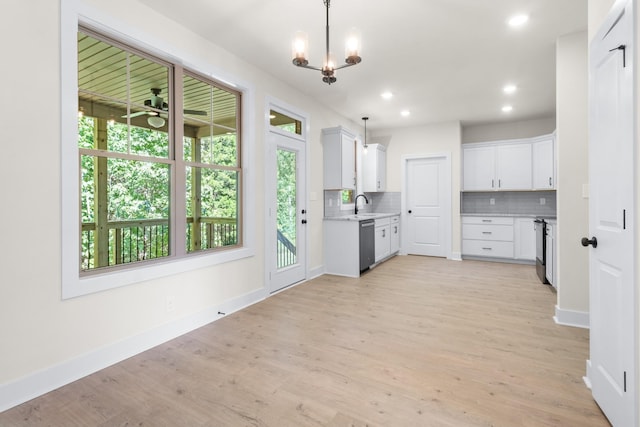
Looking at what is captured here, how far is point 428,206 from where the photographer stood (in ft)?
22.2

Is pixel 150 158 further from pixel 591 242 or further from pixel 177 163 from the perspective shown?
pixel 591 242

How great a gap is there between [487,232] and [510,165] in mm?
1379

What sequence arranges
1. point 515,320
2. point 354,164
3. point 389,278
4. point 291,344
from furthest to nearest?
point 354,164 < point 389,278 < point 515,320 < point 291,344

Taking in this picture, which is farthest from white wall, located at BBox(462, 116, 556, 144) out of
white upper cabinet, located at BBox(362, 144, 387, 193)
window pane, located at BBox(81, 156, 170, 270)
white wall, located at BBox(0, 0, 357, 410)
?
white wall, located at BBox(0, 0, 357, 410)

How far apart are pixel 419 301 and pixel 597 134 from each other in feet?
8.05

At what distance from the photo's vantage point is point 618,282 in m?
1.61

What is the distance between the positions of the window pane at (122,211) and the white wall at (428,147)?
5175 mm

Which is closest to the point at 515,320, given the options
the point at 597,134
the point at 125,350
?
the point at 597,134

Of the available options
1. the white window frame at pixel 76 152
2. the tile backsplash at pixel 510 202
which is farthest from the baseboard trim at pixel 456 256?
the white window frame at pixel 76 152

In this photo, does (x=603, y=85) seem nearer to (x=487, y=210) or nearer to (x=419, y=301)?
(x=419, y=301)

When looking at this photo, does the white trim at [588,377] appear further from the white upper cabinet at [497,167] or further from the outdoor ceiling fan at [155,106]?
the white upper cabinet at [497,167]

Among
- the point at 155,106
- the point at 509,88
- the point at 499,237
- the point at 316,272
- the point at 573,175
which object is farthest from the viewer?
the point at 499,237

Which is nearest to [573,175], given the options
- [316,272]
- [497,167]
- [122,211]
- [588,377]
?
[588,377]

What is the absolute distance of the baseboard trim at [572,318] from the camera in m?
2.97
